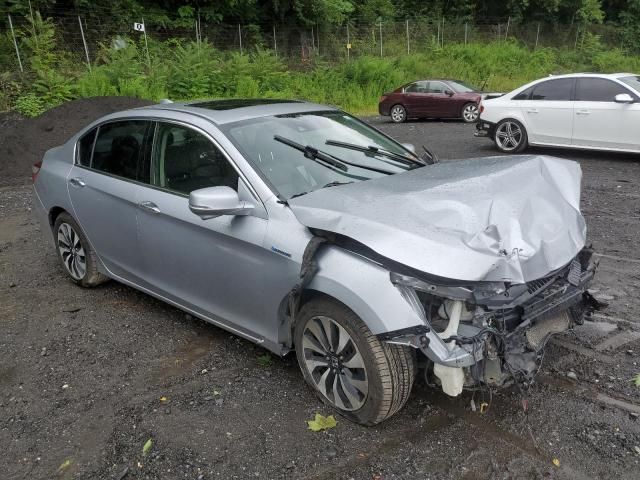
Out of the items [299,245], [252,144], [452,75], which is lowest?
[452,75]

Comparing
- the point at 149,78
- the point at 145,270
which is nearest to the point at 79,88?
the point at 149,78

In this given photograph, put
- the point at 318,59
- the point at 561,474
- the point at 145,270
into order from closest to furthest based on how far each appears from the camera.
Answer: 1. the point at 561,474
2. the point at 145,270
3. the point at 318,59

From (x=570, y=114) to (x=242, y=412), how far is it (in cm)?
881

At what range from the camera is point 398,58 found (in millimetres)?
26016

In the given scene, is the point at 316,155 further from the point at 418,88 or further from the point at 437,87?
the point at 418,88

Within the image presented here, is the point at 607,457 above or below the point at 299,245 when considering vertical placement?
below

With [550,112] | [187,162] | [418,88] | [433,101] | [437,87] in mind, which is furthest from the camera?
[418,88]

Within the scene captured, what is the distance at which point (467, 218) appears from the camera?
296 cm

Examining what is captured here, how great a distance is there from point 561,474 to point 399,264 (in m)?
1.26

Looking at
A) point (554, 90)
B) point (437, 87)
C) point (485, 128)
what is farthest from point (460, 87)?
point (554, 90)

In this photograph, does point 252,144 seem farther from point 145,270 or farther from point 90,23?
point 90,23

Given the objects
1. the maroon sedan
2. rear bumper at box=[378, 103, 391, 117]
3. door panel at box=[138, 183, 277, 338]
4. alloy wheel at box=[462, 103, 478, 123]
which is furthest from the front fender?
rear bumper at box=[378, 103, 391, 117]

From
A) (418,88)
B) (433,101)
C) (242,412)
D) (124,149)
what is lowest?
(433,101)

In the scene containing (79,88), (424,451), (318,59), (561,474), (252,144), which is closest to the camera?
(561,474)
